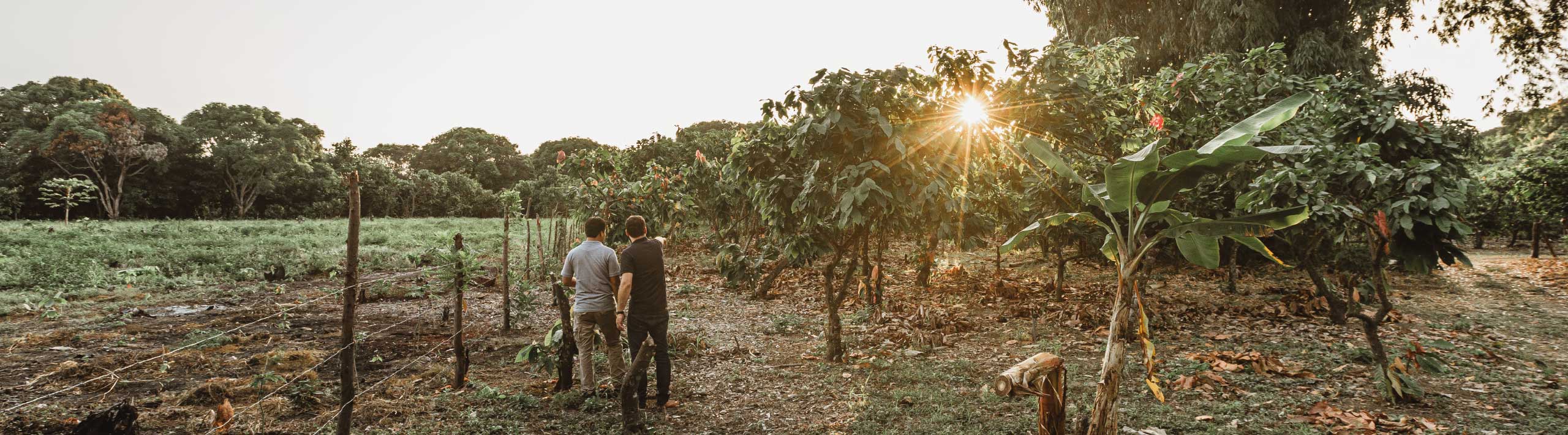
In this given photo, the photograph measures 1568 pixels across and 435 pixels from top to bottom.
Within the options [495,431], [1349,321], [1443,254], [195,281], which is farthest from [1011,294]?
[195,281]

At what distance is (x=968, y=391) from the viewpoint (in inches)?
218

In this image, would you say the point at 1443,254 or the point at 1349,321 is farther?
the point at 1349,321

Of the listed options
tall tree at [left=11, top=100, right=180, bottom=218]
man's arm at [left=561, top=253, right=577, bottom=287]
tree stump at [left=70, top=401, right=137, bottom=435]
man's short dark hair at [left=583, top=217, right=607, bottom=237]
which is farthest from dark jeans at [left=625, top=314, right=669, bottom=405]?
tall tree at [left=11, top=100, right=180, bottom=218]

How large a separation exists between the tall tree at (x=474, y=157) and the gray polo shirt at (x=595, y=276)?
151 feet

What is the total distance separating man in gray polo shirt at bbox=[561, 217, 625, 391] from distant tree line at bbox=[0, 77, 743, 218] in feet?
37.3

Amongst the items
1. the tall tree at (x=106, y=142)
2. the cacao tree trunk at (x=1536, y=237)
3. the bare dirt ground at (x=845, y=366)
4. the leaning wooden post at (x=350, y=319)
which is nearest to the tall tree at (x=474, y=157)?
the tall tree at (x=106, y=142)

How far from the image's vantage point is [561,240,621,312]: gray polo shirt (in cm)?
508

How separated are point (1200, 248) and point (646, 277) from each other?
147 inches

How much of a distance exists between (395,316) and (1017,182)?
916 centimetres

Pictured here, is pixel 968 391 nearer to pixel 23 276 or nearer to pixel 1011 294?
pixel 1011 294

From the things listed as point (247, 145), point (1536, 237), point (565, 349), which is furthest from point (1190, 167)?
point (247, 145)

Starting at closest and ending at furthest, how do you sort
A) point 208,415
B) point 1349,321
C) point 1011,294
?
point 208,415
point 1349,321
point 1011,294

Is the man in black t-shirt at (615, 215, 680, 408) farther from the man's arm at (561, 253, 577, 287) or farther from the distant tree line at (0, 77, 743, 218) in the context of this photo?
the distant tree line at (0, 77, 743, 218)

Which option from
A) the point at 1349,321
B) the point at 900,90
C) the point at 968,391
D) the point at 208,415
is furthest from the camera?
the point at 1349,321
